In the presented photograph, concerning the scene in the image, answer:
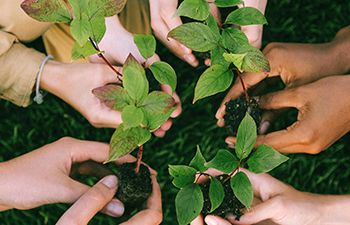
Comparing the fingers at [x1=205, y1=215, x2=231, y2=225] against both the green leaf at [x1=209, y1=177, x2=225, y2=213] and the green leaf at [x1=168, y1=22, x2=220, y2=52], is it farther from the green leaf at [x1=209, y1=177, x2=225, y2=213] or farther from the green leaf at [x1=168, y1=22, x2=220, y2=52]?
the green leaf at [x1=168, y1=22, x2=220, y2=52]

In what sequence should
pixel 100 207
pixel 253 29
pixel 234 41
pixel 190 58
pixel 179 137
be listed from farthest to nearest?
pixel 179 137 < pixel 190 58 < pixel 253 29 < pixel 100 207 < pixel 234 41

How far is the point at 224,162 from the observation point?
3.20 ft

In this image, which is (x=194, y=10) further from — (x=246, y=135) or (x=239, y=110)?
(x=239, y=110)

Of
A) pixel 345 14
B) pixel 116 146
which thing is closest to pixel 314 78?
pixel 345 14

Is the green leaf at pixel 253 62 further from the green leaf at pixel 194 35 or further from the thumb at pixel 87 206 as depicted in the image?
the thumb at pixel 87 206

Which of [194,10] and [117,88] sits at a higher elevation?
[194,10]

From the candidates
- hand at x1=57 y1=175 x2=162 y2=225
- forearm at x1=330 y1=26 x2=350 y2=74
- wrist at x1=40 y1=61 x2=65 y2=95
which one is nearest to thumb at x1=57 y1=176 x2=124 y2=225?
hand at x1=57 y1=175 x2=162 y2=225

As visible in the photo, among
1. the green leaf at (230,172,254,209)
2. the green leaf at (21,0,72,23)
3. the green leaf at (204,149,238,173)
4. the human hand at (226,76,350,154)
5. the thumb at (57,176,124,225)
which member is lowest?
the thumb at (57,176,124,225)

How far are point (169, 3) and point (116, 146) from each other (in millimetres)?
427

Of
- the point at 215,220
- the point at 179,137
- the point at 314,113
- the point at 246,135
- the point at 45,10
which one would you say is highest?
the point at 45,10

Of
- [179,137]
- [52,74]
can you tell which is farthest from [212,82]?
[179,137]

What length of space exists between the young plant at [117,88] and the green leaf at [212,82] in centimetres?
5

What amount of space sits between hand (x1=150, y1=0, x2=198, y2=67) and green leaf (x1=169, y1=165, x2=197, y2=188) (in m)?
0.37

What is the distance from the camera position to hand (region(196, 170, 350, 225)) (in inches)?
45.5
